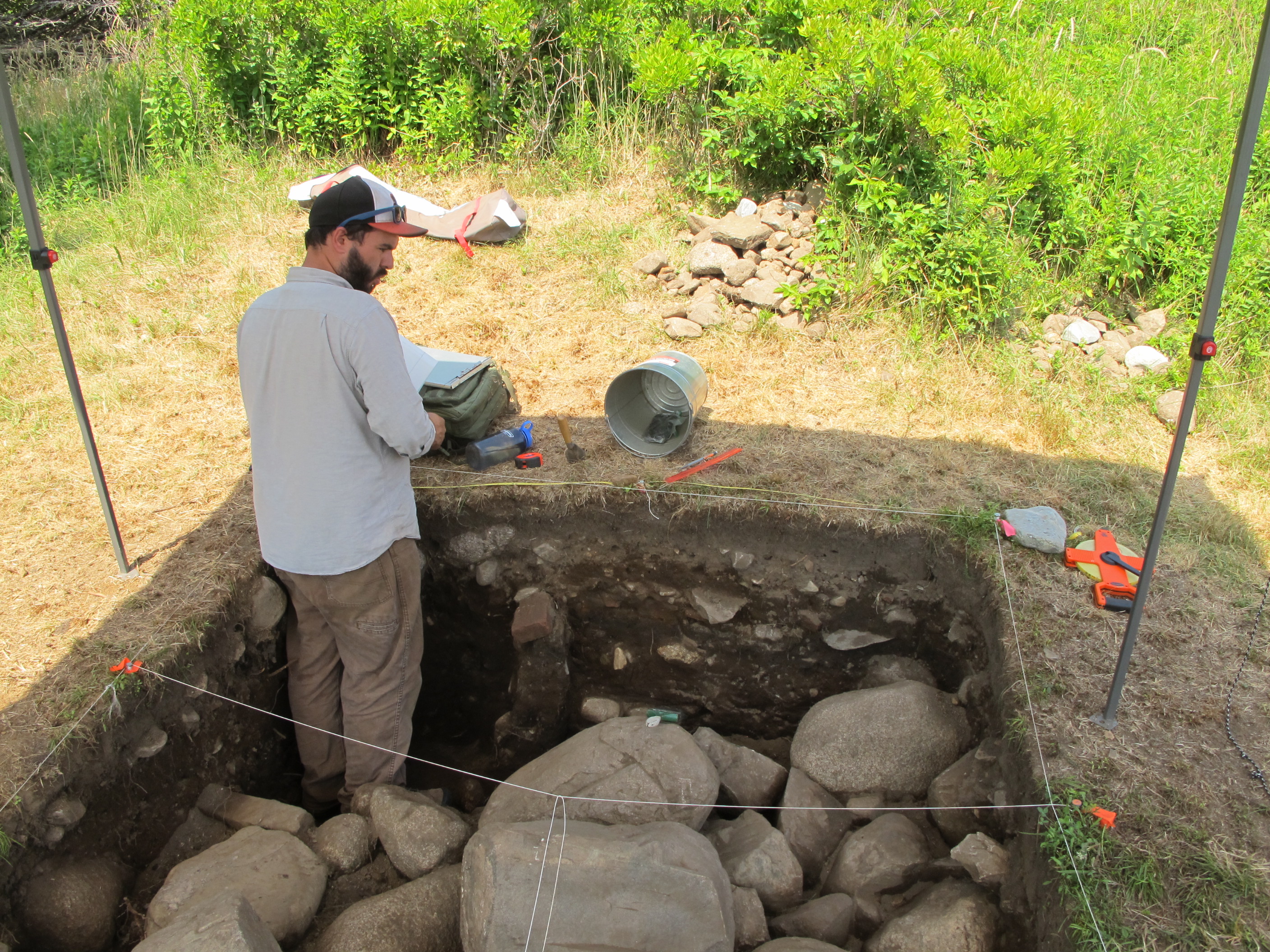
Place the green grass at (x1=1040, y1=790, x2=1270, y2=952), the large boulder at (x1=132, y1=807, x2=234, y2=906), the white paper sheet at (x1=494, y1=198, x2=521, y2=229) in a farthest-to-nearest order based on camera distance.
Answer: the white paper sheet at (x1=494, y1=198, x2=521, y2=229) < the large boulder at (x1=132, y1=807, x2=234, y2=906) < the green grass at (x1=1040, y1=790, x2=1270, y2=952)

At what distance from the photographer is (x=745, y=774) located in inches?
145

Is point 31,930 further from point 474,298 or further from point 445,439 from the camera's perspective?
point 474,298

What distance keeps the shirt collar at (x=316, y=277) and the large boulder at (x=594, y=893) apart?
1857 millimetres

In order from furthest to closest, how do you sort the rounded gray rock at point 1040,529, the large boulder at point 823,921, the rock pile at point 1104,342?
the rock pile at point 1104,342 → the rounded gray rock at point 1040,529 → the large boulder at point 823,921

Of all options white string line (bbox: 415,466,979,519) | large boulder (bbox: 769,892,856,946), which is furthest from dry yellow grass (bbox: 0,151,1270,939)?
large boulder (bbox: 769,892,856,946)

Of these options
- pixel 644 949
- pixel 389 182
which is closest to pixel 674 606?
pixel 644 949

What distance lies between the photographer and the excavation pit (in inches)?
143

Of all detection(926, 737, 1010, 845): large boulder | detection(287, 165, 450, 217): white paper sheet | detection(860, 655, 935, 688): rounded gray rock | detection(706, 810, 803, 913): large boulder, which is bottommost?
detection(860, 655, 935, 688): rounded gray rock

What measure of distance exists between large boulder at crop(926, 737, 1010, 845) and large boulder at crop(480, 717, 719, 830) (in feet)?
2.73

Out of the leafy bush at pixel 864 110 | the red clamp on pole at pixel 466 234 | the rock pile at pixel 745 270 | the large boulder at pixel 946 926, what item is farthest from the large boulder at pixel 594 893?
the red clamp on pole at pixel 466 234

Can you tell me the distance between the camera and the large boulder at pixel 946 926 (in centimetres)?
272

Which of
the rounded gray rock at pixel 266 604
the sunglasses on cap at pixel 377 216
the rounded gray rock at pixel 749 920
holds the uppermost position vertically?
the sunglasses on cap at pixel 377 216

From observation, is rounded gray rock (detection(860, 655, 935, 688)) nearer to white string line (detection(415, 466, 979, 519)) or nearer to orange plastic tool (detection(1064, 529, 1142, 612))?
white string line (detection(415, 466, 979, 519))

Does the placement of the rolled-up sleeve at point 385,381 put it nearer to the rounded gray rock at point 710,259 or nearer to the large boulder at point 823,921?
the large boulder at point 823,921
